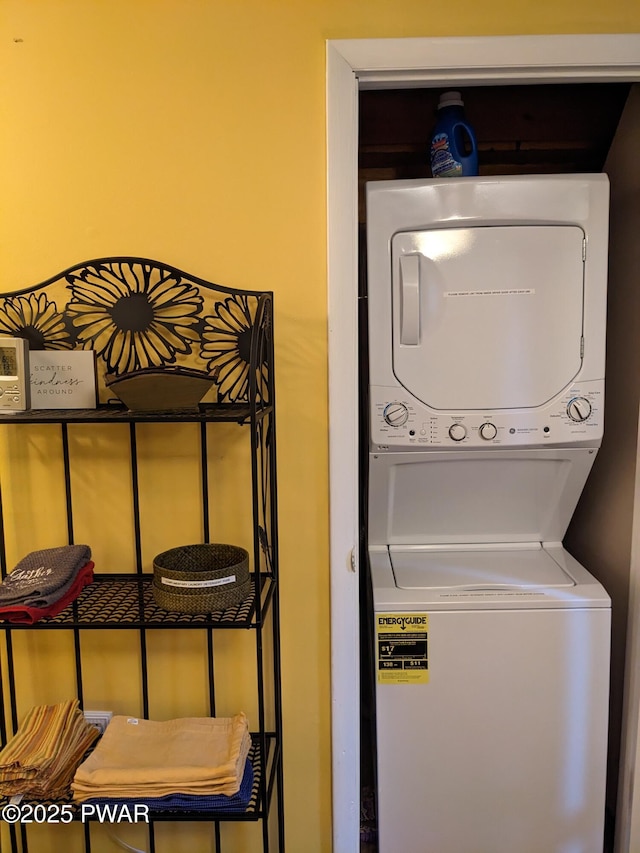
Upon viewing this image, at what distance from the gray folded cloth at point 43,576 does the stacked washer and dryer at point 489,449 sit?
71cm

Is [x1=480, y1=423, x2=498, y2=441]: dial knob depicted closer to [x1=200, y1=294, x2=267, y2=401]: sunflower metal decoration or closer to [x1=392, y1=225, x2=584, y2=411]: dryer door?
[x1=392, y1=225, x2=584, y2=411]: dryer door

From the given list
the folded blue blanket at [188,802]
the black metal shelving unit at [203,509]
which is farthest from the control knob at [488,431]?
the folded blue blanket at [188,802]

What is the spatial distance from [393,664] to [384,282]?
92cm

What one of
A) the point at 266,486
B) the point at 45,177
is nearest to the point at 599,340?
the point at 266,486

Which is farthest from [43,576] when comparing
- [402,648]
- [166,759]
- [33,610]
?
[402,648]

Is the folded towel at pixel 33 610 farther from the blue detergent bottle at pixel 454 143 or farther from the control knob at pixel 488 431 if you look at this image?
the blue detergent bottle at pixel 454 143

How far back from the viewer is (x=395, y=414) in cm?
158

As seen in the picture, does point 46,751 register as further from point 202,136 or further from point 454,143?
point 454,143

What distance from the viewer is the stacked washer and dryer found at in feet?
5.05

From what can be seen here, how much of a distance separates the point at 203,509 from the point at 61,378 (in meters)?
0.44

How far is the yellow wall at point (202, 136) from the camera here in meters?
1.42

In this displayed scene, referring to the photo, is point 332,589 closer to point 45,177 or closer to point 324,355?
point 324,355

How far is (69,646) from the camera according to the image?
62.6 inches

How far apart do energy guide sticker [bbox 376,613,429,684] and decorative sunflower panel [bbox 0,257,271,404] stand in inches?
24.7
